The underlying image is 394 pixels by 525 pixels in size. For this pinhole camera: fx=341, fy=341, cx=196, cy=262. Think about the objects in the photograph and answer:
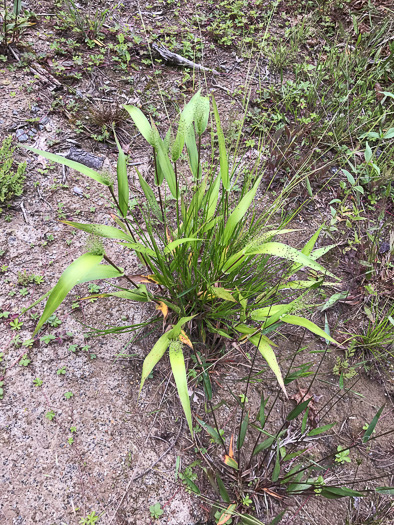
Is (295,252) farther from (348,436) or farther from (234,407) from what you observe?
(348,436)

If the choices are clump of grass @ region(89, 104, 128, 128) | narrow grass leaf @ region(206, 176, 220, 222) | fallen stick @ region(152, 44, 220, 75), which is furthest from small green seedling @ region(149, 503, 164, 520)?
fallen stick @ region(152, 44, 220, 75)

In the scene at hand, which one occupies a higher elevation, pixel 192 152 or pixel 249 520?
pixel 192 152

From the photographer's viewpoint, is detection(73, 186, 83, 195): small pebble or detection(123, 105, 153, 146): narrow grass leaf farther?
detection(73, 186, 83, 195): small pebble

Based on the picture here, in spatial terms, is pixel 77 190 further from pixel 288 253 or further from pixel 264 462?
pixel 264 462

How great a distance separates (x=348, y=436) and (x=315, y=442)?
0.50 feet

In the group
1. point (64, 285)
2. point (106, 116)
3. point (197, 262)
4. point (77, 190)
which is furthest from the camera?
point (106, 116)

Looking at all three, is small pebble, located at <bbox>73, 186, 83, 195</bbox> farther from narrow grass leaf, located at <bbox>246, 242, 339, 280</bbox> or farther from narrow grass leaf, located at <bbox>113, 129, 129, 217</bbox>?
narrow grass leaf, located at <bbox>246, 242, 339, 280</bbox>

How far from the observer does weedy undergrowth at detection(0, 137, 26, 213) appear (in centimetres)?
166

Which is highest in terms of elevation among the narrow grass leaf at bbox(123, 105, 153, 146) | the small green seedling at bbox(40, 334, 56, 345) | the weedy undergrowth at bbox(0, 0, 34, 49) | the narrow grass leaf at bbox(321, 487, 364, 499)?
the weedy undergrowth at bbox(0, 0, 34, 49)

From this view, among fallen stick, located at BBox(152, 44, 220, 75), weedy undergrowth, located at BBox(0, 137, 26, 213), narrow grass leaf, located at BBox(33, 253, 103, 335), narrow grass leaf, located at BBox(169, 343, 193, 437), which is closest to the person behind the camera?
narrow grass leaf, located at BBox(33, 253, 103, 335)

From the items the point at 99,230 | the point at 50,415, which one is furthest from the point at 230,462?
the point at 99,230

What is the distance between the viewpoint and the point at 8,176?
167cm

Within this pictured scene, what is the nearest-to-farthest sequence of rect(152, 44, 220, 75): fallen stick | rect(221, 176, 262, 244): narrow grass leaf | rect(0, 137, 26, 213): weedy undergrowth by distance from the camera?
rect(221, 176, 262, 244): narrow grass leaf
rect(0, 137, 26, 213): weedy undergrowth
rect(152, 44, 220, 75): fallen stick

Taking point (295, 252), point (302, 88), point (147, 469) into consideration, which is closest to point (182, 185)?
point (295, 252)
